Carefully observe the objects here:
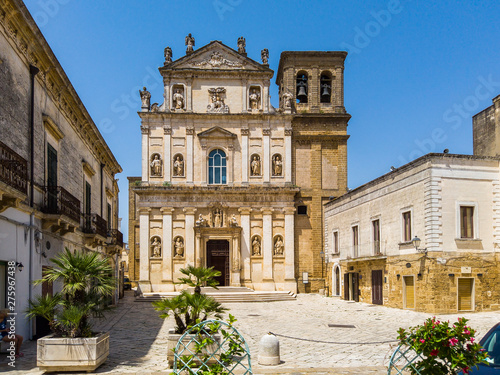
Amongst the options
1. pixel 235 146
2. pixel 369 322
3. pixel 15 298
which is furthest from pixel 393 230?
pixel 15 298

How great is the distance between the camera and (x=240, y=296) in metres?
30.9

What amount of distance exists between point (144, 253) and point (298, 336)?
20190 mm

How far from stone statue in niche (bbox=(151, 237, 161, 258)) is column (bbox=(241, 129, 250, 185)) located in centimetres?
684

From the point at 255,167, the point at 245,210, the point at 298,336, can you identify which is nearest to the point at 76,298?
the point at 298,336

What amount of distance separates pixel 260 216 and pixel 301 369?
80.8ft

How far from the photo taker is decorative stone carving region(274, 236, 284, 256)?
35469mm

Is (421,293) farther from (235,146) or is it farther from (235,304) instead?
(235,146)

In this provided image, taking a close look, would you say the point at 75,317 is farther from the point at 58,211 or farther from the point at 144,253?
the point at 144,253

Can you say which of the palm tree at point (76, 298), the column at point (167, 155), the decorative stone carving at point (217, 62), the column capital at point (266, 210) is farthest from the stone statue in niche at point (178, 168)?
the palm tree at point (76, 298)

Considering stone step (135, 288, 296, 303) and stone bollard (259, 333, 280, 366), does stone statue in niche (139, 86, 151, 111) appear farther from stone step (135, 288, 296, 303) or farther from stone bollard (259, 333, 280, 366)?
stone bollard (259, 333, 280, 366)

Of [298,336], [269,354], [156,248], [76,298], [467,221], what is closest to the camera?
[76,298]

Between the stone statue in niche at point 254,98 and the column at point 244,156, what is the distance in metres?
1.81

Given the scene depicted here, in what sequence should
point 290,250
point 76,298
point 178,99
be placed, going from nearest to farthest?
1. point 76,298
2. point 290,250
3. point 178,99

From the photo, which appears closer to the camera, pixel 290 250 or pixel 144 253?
pixel 144 253
